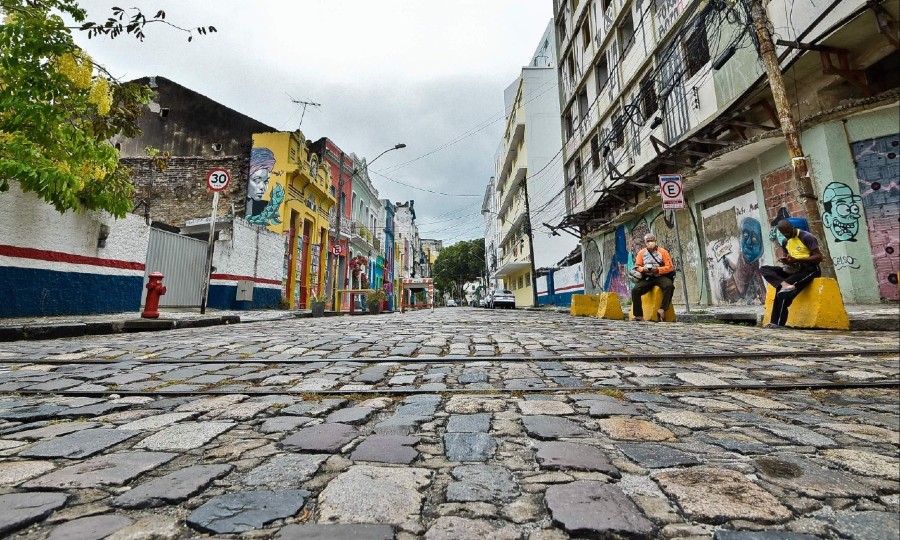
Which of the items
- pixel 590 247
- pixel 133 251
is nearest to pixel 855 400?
pixel 133 251

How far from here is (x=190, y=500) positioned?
44.1 inches

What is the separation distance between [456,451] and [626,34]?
60.2 ft

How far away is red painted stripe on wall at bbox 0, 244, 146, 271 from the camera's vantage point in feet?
23.8

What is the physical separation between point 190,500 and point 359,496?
1.44 feet

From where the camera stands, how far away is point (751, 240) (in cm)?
1000

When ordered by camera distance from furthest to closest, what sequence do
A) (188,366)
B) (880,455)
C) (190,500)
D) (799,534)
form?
(188,366) < (880,455) < (190,500) < (799,534)

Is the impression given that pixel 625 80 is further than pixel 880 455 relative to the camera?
Yes

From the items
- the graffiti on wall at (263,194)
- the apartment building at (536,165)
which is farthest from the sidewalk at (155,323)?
the apartment building at (536,165)

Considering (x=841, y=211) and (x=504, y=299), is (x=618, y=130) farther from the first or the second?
(x=504, y=299)

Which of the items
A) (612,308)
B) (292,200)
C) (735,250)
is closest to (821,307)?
(612,308)

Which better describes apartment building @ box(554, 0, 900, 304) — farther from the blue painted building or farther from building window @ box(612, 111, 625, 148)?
the blue painted building

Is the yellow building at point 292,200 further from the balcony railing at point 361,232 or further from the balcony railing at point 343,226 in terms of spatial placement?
the balcony railing at point 361,232

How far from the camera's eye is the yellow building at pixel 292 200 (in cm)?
1819

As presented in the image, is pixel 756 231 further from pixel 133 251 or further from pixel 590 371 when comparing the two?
pixel 133 251
